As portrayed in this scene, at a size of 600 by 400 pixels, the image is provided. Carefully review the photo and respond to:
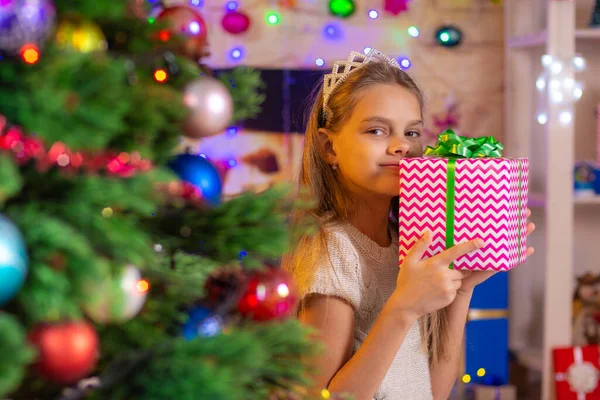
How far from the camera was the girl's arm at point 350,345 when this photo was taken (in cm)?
122

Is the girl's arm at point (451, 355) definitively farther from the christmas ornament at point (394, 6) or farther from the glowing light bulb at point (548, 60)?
the christmas ornament at point (394, 6)

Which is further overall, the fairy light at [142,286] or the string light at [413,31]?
the string light at [413,31]

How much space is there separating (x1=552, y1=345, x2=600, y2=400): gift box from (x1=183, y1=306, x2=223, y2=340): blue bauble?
2306mm

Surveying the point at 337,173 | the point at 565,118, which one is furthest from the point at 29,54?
the point at 565,118

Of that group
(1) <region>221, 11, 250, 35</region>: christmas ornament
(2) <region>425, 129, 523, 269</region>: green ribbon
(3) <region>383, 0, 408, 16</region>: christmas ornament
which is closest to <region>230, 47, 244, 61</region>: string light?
(1) <region>221, 11, 250, 35</region>: christmas ornament

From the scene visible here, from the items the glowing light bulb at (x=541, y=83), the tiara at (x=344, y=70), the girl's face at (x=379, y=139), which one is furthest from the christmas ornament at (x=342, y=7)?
the girl's face at (x=379, y=139)

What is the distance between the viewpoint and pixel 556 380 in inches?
105

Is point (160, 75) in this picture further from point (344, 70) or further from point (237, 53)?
point (237, 53)

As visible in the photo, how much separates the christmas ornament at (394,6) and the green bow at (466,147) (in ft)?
6.29

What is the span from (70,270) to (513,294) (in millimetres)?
2787

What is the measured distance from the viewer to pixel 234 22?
117 inches

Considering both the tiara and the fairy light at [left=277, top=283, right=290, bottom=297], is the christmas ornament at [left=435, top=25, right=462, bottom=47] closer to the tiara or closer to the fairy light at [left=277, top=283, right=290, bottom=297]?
the tiara

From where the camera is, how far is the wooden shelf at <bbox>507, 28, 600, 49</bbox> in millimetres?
2744

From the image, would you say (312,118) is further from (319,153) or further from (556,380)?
(556,380)
